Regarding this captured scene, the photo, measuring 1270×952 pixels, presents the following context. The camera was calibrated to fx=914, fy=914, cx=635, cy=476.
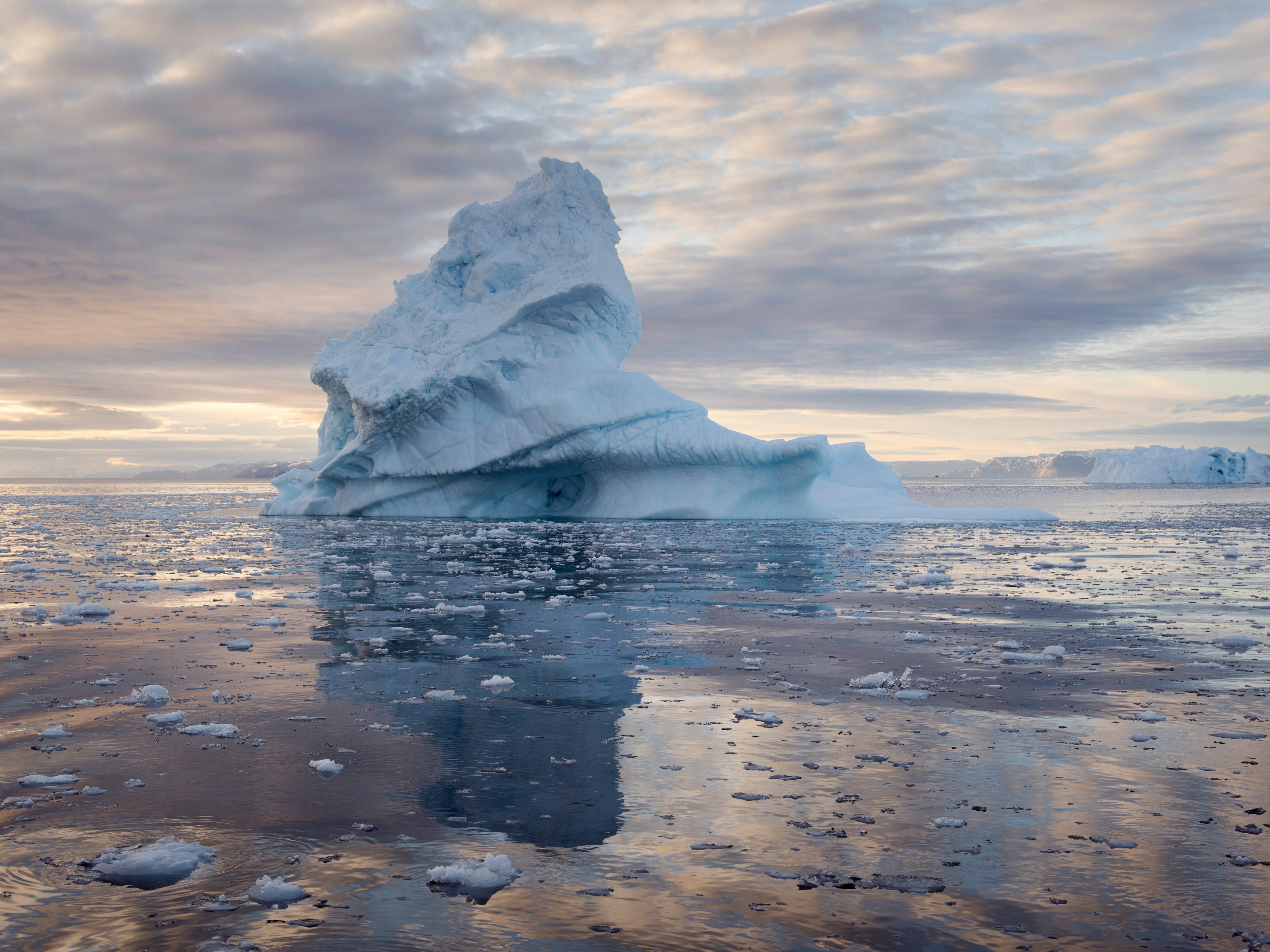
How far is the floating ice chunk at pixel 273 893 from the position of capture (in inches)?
114

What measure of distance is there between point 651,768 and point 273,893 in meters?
1.80

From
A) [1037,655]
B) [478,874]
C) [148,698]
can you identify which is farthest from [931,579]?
[478,874]

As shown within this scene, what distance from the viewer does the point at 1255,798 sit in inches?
148

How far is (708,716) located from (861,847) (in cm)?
190

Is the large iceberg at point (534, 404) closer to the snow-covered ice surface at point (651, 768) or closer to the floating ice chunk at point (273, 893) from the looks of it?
the snow-covered ice surface at point (651, 768)

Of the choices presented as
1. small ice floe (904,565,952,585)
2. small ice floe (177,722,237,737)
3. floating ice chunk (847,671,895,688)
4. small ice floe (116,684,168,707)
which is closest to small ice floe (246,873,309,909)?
small ice floe (177,722,237,737)

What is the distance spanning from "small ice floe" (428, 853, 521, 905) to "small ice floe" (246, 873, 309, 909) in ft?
1.34

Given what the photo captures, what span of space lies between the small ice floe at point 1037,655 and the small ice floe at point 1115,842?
3.45m

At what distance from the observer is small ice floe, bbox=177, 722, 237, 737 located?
4.71 metres

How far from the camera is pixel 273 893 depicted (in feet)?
9.52

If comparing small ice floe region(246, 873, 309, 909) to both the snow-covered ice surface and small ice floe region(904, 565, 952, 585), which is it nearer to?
the snow-covered ice surface

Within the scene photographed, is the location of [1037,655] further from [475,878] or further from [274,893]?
[274,893]

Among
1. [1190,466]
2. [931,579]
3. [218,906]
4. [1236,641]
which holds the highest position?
[1190,466]

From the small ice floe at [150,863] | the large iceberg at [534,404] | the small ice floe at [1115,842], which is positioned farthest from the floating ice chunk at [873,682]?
the large iceberg at [534,404]
